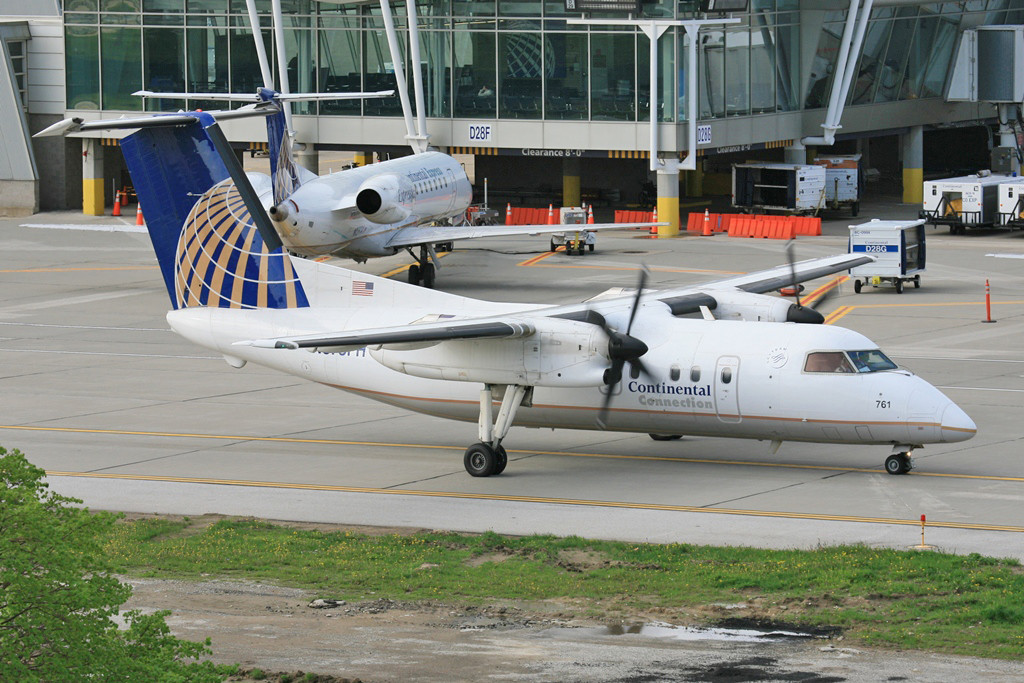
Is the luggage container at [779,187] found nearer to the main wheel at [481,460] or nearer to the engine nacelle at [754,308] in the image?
the engine nacelle at [754,308]

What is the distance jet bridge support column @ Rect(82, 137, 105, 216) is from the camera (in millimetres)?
76875

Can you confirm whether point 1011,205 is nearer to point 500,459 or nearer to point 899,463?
point 899,463

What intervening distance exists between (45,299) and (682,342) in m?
30.5

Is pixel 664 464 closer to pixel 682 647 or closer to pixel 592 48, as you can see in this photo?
pixel 682 647

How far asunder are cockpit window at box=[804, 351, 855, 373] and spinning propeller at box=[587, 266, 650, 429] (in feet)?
9.52

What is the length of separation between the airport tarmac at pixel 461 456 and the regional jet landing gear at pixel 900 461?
0.20 meters

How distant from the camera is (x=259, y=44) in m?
70.8

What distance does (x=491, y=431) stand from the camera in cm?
2894

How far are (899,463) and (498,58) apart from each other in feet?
152

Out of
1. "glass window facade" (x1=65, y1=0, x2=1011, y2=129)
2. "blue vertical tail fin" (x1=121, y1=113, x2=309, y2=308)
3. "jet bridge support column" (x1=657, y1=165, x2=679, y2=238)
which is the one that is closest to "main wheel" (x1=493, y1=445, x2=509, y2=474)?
"blue vertical tail fin" (x1=121, y1=113, x2=309, y2=308)

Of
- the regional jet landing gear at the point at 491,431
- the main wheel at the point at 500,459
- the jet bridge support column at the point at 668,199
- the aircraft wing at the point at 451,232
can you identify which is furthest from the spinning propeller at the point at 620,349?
the jet bridge support column at the point at 668,199

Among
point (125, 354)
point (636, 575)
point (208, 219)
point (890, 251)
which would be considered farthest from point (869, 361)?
point (890, 251)

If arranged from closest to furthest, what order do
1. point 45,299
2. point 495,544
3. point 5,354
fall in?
point 495,544, point 5,354, point 45,299

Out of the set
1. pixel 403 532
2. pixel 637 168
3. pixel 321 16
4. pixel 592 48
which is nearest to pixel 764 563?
pixel 403 532
